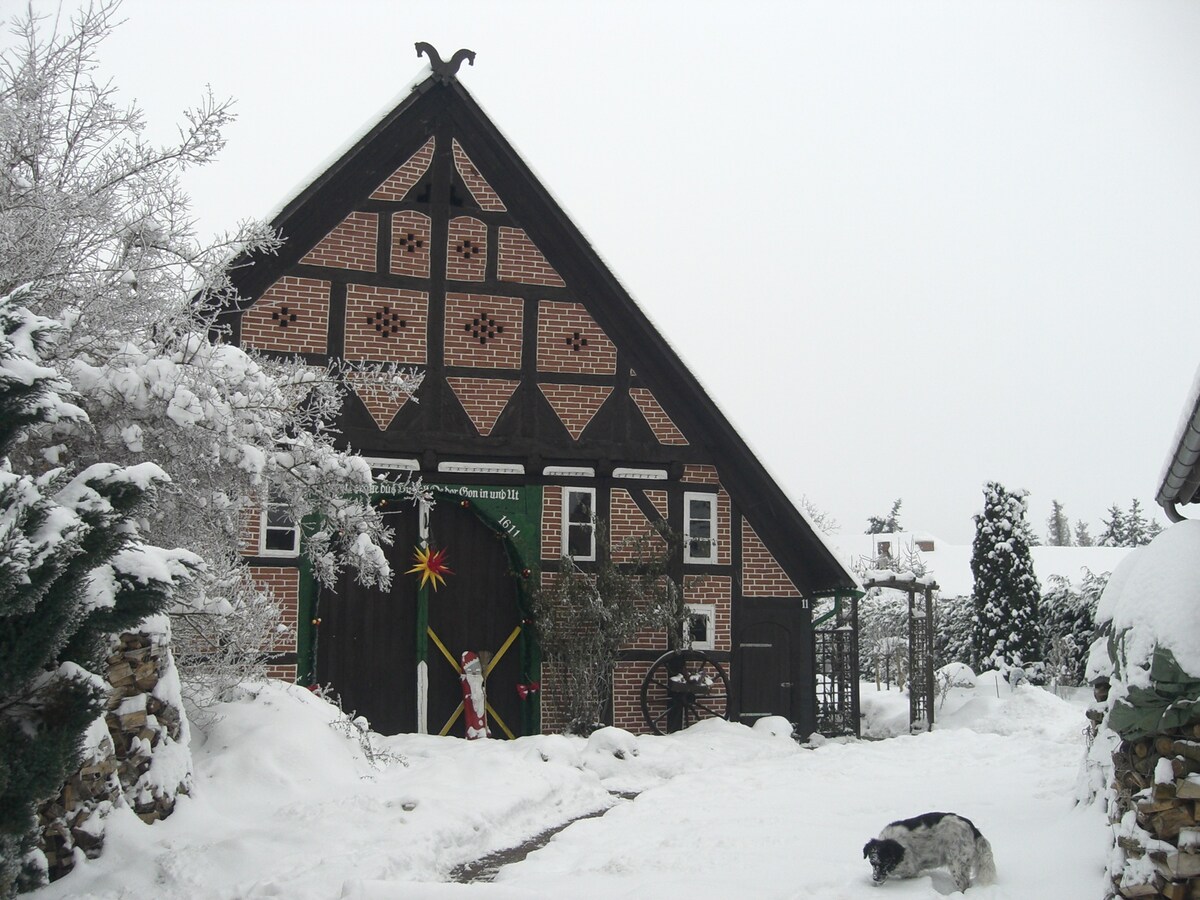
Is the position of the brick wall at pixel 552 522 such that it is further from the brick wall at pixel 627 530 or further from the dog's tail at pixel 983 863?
the dog's tail at pixel 983 863

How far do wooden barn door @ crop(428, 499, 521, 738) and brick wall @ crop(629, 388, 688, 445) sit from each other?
223 cm

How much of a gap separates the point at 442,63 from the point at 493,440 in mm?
4437

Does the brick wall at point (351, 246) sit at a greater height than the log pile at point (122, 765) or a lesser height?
greater

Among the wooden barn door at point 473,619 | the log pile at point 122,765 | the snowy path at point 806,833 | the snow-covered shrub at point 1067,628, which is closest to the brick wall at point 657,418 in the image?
the wooden barn door at point 473,619

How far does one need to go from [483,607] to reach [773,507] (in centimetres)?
363

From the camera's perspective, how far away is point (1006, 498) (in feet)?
70.4

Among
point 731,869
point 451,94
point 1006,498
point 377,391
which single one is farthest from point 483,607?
point 1006,498

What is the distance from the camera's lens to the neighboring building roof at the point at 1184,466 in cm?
599

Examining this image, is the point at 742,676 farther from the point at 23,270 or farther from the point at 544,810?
the point at 23,270

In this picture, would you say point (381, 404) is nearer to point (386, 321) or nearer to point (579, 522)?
point (386, 321)

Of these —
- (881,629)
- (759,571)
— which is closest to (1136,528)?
(881,629)

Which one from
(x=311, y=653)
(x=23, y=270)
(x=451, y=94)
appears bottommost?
(x=311, y=653)

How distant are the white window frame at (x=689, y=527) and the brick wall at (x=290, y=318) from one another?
4.49 m

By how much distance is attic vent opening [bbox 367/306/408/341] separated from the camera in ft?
42.0
